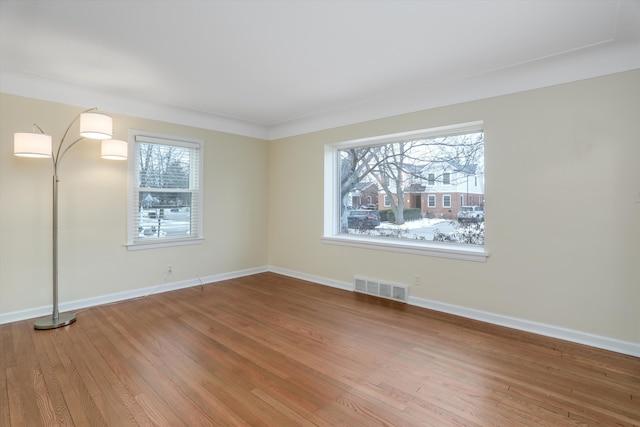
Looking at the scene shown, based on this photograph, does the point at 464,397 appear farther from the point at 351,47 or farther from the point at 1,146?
the point at 1,146

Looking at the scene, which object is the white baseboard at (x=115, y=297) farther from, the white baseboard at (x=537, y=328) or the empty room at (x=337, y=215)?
the white baseboard at (x=537, y=328)

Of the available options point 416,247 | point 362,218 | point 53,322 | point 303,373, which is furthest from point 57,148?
point 416,247

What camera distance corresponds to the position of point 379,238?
4602mm

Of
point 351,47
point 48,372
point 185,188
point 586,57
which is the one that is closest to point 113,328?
point 48,372

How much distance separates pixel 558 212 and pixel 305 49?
9.14 ft

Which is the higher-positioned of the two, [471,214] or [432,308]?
[471,214]

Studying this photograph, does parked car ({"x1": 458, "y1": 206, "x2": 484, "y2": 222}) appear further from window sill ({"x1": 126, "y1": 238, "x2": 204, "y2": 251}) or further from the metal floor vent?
window sill ({"x1": 126, "y1": 238, "x2": 204, "y2": 251})

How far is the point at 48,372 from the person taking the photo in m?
2.38

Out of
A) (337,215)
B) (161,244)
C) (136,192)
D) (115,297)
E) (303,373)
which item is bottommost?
(303,373)

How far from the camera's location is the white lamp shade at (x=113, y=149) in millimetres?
3588

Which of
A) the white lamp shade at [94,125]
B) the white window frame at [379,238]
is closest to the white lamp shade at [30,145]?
the white lamp shade at [94,125]

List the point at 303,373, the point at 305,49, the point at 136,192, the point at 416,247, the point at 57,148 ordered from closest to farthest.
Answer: the point at 303,373 < the point at 305,49 < the point at 57,148 < the point at 416,247 < the point at 136,192

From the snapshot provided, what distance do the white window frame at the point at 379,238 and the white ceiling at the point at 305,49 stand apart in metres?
0.35

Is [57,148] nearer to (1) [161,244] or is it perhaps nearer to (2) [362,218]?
(1) [161,244]
